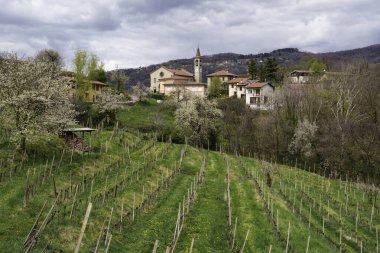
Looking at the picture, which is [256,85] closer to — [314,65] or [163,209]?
[314,65]

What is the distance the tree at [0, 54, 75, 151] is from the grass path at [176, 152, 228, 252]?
14.2m

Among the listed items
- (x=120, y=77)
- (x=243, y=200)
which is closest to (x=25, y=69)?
(x=243, y=200)

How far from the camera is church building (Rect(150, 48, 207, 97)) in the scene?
118200 mm

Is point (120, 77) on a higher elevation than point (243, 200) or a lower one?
higher

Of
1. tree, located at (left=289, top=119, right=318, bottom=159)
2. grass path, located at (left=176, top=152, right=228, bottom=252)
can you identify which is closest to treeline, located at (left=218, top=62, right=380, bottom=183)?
tree, located at (left=289, top=119, right=318, bottom=159)

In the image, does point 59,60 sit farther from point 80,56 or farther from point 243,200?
point 243,200

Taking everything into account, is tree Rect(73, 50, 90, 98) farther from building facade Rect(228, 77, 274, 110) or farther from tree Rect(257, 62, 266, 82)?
tree Rect(257, 62, 266, 82)

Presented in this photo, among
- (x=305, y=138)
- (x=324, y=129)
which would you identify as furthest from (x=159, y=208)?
(x=324, y=129)

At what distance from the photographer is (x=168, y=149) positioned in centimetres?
5366

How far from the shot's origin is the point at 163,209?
2770 centimetres

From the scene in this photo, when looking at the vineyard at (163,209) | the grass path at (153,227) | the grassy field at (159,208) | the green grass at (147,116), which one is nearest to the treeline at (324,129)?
the green grass at (147,116)

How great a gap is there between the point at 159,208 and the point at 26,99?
557 inches

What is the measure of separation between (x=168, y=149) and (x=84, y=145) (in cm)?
1479

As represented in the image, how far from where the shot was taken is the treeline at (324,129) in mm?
59688
